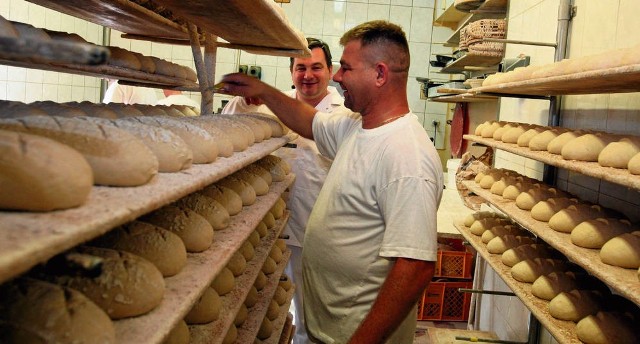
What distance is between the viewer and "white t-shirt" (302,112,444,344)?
1.87m

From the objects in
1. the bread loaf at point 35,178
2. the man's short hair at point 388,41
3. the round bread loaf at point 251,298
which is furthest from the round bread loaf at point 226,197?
the bread loaf at point 35,178

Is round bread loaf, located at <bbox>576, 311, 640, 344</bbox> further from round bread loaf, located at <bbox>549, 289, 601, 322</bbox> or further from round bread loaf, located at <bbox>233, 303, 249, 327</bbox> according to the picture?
round bread loaf, located at <bbox>233, 303, 249, 327</bbox>

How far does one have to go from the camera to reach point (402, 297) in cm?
187

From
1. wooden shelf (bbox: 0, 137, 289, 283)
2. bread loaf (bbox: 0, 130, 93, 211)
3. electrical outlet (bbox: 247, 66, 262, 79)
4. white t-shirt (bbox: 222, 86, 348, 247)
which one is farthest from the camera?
electrical outlet (bbox: 247, 66, 262, 79)

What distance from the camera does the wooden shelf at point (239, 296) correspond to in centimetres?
177

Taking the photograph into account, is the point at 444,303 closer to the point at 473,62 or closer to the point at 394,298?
the point at 473,62

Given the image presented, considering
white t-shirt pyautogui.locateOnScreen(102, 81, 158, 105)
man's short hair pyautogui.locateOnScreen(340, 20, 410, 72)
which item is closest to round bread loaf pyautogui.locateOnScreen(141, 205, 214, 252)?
man's short hair pyautogui.locateOnScreen(340, 20, 410, 72)

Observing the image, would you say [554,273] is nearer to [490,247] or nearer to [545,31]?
[490,247]

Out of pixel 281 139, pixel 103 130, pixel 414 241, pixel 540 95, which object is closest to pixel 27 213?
pixel 103 130

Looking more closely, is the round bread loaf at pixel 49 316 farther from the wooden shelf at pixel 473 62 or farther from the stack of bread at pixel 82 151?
the wooden shelf at pixel 473 62

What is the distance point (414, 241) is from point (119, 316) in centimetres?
98

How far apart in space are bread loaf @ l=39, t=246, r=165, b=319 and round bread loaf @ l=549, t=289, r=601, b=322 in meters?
1.85

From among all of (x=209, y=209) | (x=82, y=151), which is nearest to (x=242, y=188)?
(x=209, y=209)

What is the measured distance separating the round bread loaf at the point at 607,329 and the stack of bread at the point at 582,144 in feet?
2.08
